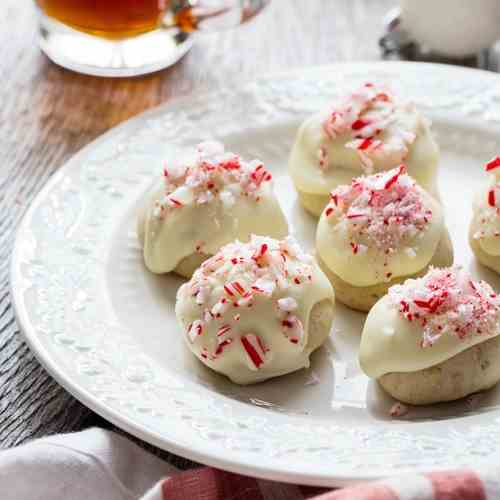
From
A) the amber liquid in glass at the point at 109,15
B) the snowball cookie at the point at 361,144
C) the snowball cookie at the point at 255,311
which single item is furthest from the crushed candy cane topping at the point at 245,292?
the amber liquid in glass at the point at 109,15

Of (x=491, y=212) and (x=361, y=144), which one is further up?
(x=361, y=144)

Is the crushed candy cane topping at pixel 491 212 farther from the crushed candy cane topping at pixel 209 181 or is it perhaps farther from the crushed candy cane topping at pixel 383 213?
the crushed candy cane topping at pixel 209 181

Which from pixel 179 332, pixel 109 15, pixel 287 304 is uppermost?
pixel 109 15

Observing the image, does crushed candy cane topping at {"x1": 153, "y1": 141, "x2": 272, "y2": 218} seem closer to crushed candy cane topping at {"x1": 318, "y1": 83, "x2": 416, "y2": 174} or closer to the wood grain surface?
crushed candy cane topping at {"x1": 318, "y1": 83, "x2": 416, "y2": 174}

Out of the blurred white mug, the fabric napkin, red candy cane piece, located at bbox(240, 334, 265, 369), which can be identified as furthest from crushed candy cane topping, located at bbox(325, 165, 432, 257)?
the blurred white mug

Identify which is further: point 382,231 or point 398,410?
point 382,231

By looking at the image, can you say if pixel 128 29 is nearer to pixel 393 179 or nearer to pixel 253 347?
pixel 393 179

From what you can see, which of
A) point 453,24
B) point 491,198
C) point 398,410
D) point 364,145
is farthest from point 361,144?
point 453,24
